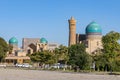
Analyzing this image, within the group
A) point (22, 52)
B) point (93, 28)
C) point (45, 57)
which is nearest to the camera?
point (45, 57)

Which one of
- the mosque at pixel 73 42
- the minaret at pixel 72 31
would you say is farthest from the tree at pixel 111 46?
the minaret at pixel 72 31

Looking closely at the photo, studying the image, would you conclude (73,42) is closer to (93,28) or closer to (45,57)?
(93,28)

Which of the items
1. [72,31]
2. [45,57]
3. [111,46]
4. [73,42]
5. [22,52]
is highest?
[72,31]

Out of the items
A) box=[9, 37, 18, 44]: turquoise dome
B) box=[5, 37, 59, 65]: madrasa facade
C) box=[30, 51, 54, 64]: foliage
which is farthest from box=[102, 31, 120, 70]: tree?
box=[9, 37, 18, 44]: turquoise dome

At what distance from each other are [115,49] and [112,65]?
163 inches

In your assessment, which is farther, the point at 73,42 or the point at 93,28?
the point at 73,42

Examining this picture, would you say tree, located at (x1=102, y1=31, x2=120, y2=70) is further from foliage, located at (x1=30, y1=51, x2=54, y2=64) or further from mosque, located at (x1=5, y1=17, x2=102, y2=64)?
mosque, located at (x1=5, y1=17, x2=102, y2=64)

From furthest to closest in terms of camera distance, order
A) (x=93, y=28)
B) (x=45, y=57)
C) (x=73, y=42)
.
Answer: (x=73, y=42), (x=93, y=28), (x=45, y=57)

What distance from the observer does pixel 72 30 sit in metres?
140

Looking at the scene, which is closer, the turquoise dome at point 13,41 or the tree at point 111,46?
the tree at point 111,46

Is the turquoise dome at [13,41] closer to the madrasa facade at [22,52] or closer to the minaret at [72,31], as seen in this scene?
the madrasa facade at [22,52]

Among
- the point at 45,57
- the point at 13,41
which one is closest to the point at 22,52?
the point at 13,41

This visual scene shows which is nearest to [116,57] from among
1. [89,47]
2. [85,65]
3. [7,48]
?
[85,65]

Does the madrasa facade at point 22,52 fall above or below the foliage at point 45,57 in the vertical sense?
above
